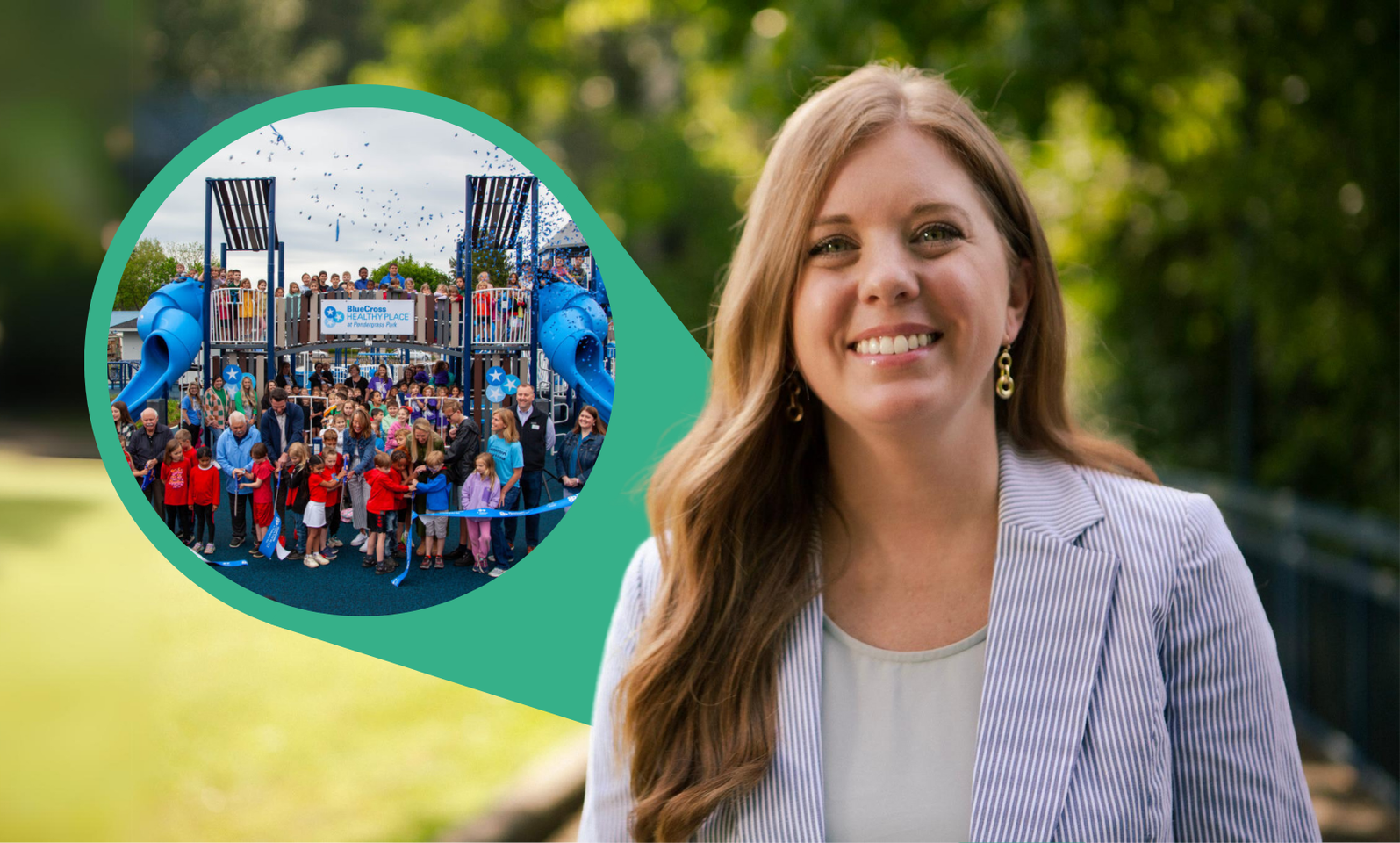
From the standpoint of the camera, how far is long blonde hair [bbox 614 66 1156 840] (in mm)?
1976

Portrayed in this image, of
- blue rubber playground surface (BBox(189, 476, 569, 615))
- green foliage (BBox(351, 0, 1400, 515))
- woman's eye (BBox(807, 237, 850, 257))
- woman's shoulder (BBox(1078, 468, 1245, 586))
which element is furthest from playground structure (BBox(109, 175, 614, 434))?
green foliage (BBox(351, 0, 1400, 515))

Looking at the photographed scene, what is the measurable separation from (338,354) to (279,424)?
0.15m

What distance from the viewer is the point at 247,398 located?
1.96 metres

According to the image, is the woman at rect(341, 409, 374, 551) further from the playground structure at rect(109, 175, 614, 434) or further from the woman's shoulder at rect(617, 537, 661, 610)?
the woman's shoulder at rect(617, 537, 661, 610)

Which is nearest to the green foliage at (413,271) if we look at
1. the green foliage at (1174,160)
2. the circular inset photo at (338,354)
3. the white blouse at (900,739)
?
the circular inset photo at (338,354)

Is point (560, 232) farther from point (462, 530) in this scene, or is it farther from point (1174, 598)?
point (1174, 598)

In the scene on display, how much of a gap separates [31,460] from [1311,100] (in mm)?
6540

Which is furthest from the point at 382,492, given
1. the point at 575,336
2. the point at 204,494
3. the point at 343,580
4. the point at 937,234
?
the point at 937,234

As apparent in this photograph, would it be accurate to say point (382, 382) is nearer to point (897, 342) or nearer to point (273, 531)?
point (273, 531)

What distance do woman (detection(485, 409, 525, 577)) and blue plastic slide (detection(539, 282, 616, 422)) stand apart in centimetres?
13

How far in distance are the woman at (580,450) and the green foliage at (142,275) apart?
69 cm

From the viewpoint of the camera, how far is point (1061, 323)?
218cm

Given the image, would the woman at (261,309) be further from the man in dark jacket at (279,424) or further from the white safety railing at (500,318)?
the white safety railing at (500,318)

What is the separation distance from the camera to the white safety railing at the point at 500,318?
2.01 m
